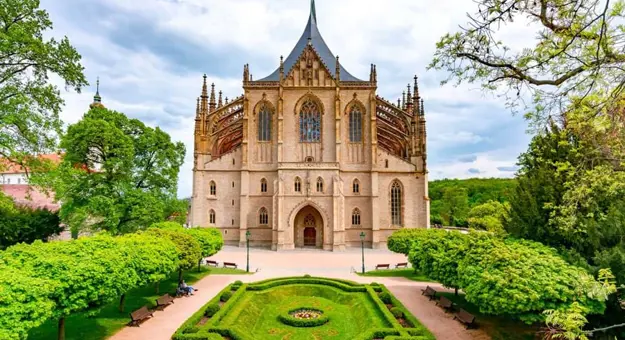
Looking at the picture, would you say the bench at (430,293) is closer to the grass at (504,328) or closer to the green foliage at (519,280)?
the grass at (504,328)

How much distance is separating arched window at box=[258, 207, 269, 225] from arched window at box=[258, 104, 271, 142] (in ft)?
26.8

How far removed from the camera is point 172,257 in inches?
630

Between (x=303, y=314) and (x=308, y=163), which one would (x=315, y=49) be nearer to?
(x=308, y=163)

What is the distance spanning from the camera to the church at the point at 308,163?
A: 36750 mm

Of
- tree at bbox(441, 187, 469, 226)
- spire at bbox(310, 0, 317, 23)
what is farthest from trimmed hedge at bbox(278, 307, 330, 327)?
tree at bbox(441, 187, 469, 226)

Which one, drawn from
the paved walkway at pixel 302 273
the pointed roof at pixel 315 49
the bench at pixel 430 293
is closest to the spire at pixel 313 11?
the pointed roof at pixel 315 49

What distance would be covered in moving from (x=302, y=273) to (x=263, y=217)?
13.8m

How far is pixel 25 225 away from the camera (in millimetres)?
23266

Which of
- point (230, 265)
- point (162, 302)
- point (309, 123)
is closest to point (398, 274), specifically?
point (230, 265)

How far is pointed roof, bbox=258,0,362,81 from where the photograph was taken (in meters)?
40.2

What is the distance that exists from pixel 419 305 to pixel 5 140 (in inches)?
819

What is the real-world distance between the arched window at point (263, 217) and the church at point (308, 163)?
0.11m

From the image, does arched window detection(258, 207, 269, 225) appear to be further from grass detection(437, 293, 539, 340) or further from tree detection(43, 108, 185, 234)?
grass detection(437, 293, 539, 340)

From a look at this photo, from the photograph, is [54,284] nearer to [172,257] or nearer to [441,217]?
[172,257]
